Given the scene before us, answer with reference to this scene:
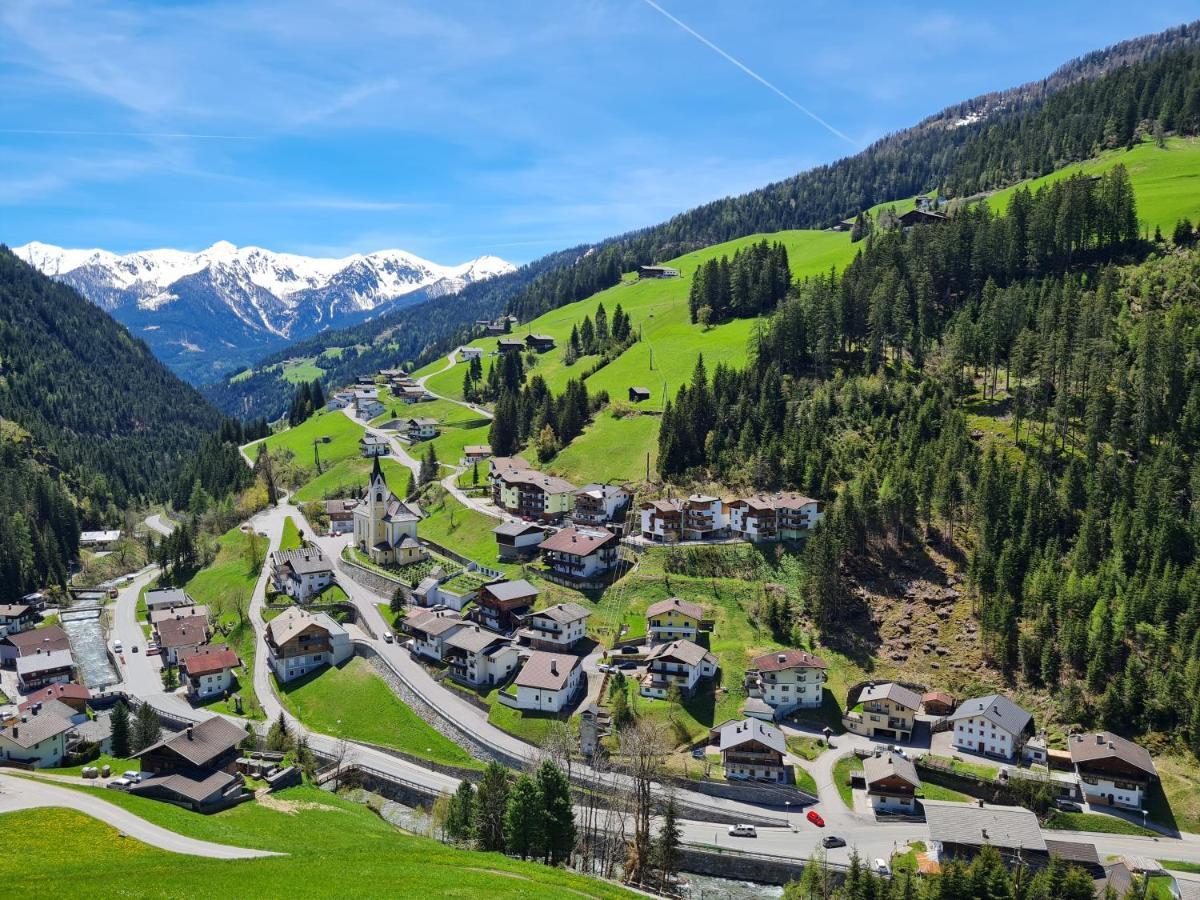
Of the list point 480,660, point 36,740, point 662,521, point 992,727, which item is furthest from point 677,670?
point 36,740

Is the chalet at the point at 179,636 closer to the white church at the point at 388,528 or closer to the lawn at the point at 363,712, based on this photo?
the lawn at the point at 363,712

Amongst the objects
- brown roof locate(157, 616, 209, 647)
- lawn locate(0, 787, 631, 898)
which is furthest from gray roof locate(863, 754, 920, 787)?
→ brown roof locate(157, 616, 209, 647)

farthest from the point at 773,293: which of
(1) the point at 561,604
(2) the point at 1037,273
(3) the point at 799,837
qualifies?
(3) the point at 799,837

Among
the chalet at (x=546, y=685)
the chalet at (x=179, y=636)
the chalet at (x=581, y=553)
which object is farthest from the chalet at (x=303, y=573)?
the chalet at (x=546, y=685)

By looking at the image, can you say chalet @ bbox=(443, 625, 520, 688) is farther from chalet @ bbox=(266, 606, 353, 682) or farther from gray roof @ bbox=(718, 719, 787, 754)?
gray roof @ bbox=(718, 719, 787, 754)

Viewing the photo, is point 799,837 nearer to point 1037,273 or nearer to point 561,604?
point 561,604
